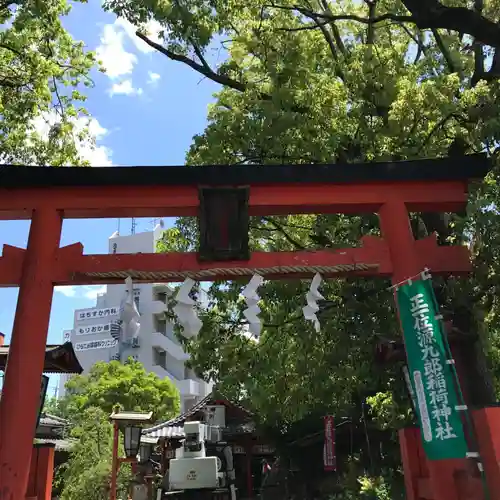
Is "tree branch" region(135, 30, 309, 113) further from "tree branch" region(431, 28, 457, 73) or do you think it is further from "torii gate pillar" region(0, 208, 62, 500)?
"torii gate pillar" region(0, 208, 62, 500)

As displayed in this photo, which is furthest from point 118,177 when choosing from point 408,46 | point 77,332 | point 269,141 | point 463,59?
point 77,332

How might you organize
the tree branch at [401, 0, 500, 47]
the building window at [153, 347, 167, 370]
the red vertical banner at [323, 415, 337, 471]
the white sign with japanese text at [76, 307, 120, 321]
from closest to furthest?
the tree branch at [401, 0, 500, 47], the red vertical banner at [323, 415, 337, 471], the building window at [153, 347, 167, 370], the white sign with japanese text at [76, 307, 120, 321]

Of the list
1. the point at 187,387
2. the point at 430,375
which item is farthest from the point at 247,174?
the point at 187,387

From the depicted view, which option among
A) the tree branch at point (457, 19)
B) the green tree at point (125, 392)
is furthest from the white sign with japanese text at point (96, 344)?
the tree branch at point (457, 19)

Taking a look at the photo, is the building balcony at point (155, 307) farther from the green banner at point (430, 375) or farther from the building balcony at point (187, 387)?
the green banner at point (430, 375)

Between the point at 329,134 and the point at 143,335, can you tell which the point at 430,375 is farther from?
the point at 143,335

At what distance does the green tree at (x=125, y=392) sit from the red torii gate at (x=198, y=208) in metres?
20.7

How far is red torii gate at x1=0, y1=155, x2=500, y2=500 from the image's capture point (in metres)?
5.99

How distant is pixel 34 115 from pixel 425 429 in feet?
31.2

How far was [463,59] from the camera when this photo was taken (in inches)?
398

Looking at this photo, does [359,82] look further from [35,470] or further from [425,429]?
[35,470]

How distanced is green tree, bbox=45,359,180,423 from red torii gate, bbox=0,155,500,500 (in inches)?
816

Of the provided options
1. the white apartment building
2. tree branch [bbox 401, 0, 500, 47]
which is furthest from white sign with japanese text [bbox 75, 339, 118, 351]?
tree branch [bbox 401, 0, 500, 47]

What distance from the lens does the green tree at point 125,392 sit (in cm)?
2592
